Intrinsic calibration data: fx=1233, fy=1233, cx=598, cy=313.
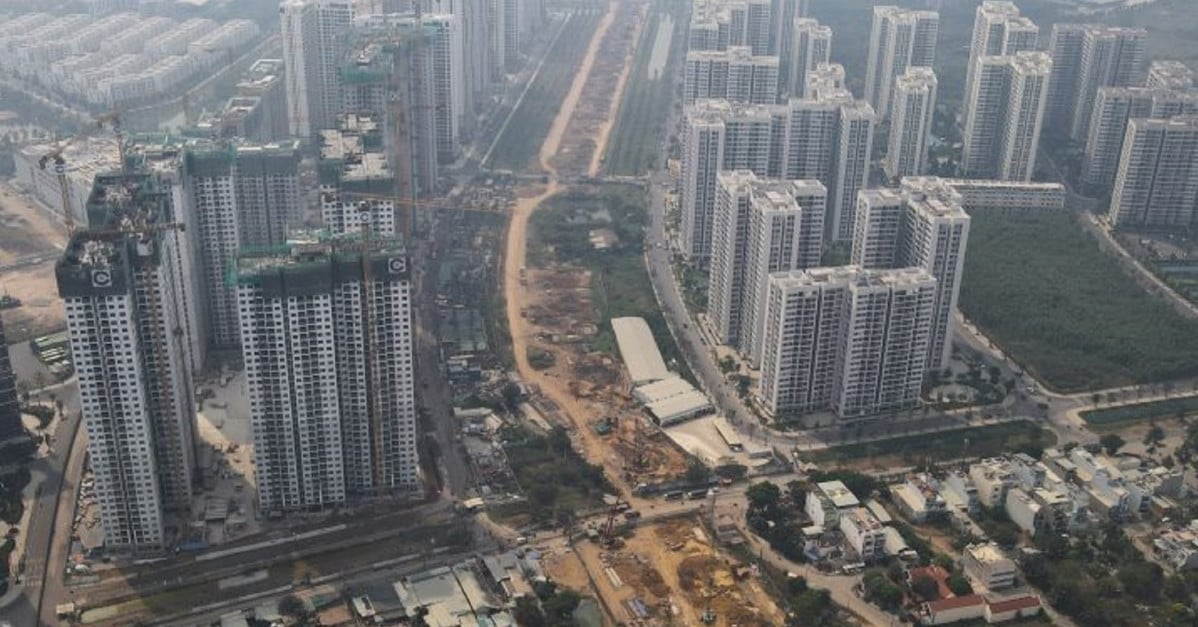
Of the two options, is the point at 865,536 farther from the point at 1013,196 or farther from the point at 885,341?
the point at 1013,196

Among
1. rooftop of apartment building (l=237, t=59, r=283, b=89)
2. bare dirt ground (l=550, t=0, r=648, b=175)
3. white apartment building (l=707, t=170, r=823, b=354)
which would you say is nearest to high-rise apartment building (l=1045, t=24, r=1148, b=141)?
bare dirt ground (l=550, t=0, r=648, b=175)

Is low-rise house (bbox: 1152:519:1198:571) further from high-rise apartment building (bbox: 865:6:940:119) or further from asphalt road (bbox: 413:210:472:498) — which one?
high-rise apartment building (bbox: 865:6:940:119)

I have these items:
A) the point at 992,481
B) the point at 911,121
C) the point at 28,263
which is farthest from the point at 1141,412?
the point at 28,263

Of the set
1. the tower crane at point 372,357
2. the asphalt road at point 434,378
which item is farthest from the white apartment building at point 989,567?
the tower crane at point 372,357

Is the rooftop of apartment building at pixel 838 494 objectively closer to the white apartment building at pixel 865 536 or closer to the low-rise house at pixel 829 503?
the low-rise house at pixel 829 503

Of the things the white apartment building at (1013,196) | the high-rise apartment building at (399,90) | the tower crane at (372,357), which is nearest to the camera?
the tower crane at (372,357)

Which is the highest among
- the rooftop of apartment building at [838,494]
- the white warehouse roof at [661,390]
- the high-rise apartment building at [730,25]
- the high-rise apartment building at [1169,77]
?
the high-rise apartment building at [730,25]
